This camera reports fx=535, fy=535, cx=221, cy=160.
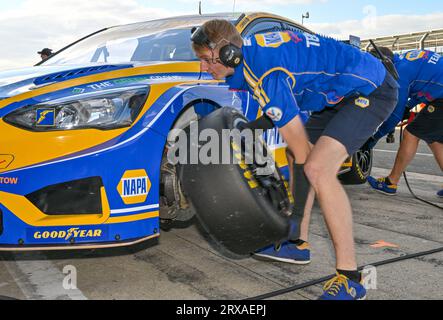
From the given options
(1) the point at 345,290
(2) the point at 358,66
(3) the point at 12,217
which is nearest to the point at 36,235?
(3) the point at 12,217

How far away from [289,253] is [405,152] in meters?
2.78

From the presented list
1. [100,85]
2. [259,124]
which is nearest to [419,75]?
[259,124]

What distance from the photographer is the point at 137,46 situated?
13.6 feet

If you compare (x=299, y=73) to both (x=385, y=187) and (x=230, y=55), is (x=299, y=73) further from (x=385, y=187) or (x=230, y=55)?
(x=385, y=187)

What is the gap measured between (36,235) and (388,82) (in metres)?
2.05

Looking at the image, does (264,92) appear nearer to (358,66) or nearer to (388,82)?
(358,66)

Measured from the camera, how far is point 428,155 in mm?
9195

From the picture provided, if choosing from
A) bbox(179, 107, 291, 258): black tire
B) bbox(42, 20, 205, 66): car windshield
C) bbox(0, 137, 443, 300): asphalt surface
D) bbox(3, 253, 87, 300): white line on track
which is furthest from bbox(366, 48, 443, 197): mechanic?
bbox(3, 253, 87, 300): white line on track

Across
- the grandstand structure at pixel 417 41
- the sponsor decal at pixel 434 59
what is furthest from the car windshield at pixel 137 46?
the grandstand structure at pixel 417 41

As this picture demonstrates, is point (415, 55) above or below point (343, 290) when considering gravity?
above

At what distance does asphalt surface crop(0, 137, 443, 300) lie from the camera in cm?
284

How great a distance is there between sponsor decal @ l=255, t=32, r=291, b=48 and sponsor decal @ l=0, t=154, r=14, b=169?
1.35 meters

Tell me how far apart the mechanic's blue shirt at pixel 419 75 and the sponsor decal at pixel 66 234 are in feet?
10.5
